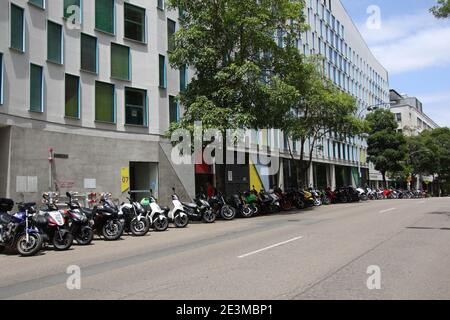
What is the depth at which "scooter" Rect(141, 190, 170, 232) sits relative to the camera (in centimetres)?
1717

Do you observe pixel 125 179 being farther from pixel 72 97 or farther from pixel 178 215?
pixel 178 215

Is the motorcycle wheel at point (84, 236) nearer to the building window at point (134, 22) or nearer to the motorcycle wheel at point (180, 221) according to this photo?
the motorcycle wheel at point (180, 221)

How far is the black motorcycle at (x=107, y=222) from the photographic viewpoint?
1480cm

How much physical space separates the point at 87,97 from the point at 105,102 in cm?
117

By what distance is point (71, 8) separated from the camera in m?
21.9

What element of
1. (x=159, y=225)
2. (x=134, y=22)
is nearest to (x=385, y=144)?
(x=134, y=22)

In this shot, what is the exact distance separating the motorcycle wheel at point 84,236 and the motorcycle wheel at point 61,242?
94 cm

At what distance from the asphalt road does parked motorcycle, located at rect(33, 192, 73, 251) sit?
0.37m

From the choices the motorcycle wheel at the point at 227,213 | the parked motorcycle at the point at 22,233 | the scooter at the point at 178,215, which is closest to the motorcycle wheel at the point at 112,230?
the parked motorcycle at the point at 22,233

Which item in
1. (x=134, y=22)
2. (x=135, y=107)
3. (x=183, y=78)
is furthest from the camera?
(x=183, y=78)

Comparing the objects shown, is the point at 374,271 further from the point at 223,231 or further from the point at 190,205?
the point at 190,205

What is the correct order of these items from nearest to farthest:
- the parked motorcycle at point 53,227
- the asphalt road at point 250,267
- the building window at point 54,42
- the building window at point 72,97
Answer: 1. the asphalt road at point 250,267
2. the parked motorcycle at point 53,227
3. the building window at point 54,42
4. the building window at point 72,97

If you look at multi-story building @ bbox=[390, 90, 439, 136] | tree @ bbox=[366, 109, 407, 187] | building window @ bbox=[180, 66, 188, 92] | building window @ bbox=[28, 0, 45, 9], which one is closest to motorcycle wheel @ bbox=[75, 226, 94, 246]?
building window @ bbox=[28, 0, 45, 9]

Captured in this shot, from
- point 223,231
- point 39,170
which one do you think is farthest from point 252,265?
point 39,170
